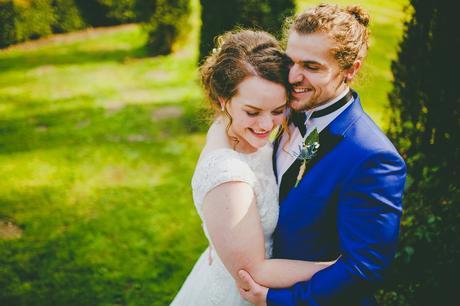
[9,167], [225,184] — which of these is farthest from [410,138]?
[9,167]

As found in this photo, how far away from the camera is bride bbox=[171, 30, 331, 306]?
77.9 inches

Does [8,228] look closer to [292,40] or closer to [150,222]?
[150,222]

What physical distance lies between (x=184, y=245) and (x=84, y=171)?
212 centimetres

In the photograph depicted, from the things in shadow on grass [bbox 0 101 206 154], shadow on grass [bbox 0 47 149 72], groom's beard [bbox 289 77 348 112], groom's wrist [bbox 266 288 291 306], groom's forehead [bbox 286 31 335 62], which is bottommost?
shadow on grass [bbox 0 101 206 154]

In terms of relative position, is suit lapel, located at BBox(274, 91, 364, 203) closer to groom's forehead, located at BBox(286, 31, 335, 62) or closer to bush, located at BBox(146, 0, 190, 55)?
groom's forehead, located at BBox(286, 31, 335, 62)

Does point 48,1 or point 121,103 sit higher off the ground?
point 48,1

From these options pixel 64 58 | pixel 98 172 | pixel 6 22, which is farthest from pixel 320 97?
pixel 6 22

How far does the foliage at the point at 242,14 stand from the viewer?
6.31 meters

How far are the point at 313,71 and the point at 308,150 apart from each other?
0.44 m

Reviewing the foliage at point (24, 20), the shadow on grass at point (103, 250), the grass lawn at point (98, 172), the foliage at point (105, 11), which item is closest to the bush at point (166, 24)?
the grass lawn at point (98, 172)

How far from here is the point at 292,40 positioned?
2.20 metres

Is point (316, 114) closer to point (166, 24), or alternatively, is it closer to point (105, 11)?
point (166, 24)

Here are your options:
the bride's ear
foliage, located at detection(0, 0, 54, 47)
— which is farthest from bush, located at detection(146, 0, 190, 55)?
the bride's ear

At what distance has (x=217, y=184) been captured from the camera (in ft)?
6.48
